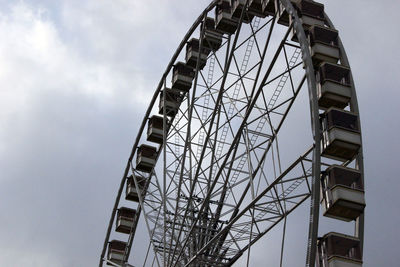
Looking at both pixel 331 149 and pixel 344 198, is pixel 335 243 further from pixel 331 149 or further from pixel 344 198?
pixel 331 149

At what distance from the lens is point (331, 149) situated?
60.0 ft

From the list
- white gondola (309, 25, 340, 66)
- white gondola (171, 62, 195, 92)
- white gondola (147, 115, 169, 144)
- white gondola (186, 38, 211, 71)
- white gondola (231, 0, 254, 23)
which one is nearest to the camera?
white gondola (309, 25, 340, 66)

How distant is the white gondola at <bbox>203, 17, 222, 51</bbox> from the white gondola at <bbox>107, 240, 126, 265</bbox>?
27.6 feet

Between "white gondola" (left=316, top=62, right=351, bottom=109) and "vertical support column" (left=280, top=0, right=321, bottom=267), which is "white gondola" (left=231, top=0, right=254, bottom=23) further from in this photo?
"white gondola" (left=316, top=62, right=351, bottom=109)

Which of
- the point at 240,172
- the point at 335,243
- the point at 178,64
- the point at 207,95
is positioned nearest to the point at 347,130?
the point at 335,243

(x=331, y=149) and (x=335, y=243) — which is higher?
(x=331, y=149)

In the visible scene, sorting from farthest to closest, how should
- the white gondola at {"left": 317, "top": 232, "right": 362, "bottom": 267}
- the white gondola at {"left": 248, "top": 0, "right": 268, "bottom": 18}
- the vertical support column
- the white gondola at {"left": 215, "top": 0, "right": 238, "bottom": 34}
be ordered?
the white gondola at {"left": 215, "top": 0, "right": 238, "bottom": 34}, the white gondola at {"left": 248, "top": 0, "right": 268, "bottom": 18}, the white gondola at {"left": 317, "top": 232, "right": 362, "bottom": 267}, the vertical support column

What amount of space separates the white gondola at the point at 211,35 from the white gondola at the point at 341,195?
10.1 m

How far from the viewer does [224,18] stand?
2586cm

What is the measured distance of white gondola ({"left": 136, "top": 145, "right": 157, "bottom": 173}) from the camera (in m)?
29.3

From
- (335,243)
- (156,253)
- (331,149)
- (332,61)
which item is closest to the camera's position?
(335,243)

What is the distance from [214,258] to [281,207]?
3305 millimetres

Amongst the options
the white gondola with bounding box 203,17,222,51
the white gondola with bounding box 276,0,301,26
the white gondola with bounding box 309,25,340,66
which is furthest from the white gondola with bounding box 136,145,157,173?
the white gondola with bounding box 309,25,340,66

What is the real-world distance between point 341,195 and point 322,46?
4339mm
